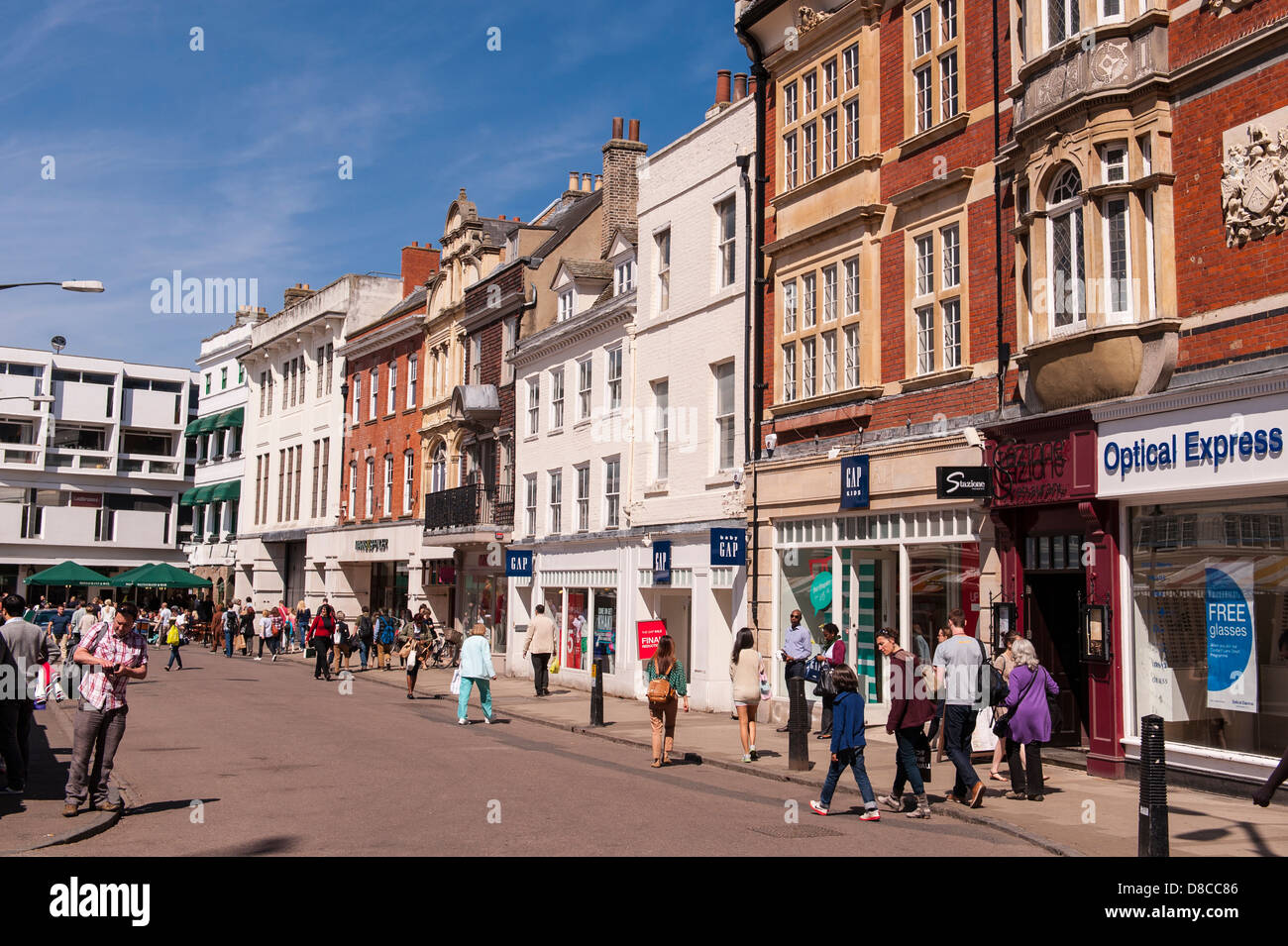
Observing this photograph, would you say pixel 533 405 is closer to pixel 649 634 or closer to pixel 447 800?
pixel 649 634

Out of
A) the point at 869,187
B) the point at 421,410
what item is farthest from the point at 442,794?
the point at 421,410

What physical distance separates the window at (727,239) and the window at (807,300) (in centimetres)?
291

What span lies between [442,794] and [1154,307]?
953 centimetres

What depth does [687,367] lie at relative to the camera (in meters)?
25.2

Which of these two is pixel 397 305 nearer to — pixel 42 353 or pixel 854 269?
pixel 854 269

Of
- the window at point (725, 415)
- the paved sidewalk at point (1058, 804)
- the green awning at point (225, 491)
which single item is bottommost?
the paved sidewalk at point (1058, 804)

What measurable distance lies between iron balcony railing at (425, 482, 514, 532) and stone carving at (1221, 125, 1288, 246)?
2417 centimetres

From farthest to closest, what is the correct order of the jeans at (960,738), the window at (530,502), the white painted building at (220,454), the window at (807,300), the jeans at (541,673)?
the white painted building at (220,454) → the window at (530,502) → the jeans at (541,673) → the window at (807,300) → the jeans at (960,738)

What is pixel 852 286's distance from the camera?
1975 cm

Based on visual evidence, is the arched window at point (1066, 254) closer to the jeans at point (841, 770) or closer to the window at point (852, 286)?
the window at point (852, 286)

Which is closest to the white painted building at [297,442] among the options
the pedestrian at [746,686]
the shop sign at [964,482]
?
the pedestrian at [746,686]

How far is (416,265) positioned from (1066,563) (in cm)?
3968

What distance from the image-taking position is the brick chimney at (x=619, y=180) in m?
34.1

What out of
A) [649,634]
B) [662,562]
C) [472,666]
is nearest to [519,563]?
[662,562]
